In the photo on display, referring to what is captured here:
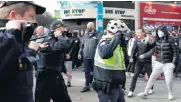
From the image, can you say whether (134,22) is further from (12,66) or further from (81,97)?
(12,66)

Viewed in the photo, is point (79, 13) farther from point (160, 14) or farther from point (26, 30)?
point (26, 30)

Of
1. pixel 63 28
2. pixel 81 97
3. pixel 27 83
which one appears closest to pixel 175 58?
pixel 81 97

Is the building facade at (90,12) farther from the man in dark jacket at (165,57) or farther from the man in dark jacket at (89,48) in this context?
the man in dark jacket at (165,57)

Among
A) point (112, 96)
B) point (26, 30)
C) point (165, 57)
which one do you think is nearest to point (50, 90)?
point (112, 96)

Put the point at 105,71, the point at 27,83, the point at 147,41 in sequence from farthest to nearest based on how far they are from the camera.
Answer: the point at 147,41, the point at 105,71, the point at 27,83

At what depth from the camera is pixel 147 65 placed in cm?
796

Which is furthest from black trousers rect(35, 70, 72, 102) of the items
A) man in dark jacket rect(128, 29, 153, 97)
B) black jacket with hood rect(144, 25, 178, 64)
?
man in dark jacket rect(128, 29, 153, 97)

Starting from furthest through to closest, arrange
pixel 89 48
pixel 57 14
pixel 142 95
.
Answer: pixel 57 14
pixel 89 48
pixel 142 95

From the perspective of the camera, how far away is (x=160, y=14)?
29125 millimetres

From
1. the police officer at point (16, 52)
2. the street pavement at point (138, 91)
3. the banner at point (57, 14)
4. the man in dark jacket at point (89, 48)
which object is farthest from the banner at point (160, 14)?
the police officer at point (16, 52)

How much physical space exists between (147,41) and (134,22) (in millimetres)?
22324

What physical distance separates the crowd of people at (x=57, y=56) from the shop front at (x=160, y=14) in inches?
666

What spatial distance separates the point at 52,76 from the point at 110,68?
851 millimetres

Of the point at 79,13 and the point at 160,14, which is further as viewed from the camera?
the point at 160,14
